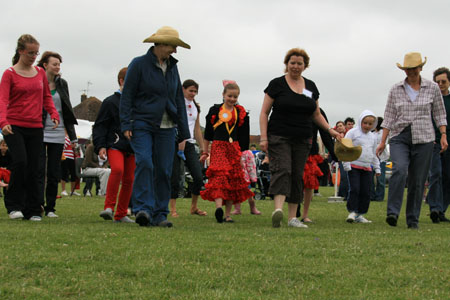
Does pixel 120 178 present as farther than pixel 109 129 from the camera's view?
No

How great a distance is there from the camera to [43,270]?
4.28m

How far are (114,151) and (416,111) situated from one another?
3947mm

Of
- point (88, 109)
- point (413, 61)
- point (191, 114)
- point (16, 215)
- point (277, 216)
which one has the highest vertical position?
point (88, 109)

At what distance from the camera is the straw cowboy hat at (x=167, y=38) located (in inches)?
280

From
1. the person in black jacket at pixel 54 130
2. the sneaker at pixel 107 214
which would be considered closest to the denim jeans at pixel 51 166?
the person in black jacket at pixel 54 130

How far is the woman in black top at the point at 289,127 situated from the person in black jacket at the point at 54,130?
9.69ft

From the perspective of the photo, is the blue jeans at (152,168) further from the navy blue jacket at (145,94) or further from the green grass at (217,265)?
the green grass at (217,265)

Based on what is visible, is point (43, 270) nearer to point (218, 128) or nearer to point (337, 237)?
point (337, 237)

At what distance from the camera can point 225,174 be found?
8.95m

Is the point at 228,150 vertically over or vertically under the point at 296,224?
over

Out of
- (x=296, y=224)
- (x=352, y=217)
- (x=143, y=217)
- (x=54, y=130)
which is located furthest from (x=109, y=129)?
(x=352, y=217)

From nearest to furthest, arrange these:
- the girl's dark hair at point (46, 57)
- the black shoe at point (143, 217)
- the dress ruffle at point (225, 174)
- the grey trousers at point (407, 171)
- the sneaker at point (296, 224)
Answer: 1. the black shoe at point (143, 217)
2. the sneaker at point (296, 224)
3. the grey trousers at point (407, 171)
4. the girl's dark hair at point (46, 57)
5. the dress ruffle at point (225, 174)

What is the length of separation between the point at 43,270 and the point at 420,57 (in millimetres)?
5754

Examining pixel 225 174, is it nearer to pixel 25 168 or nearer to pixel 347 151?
pixel 347 151
